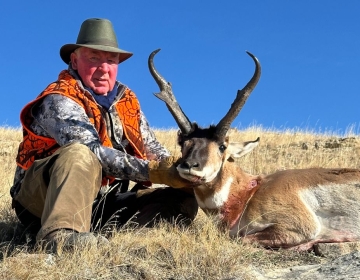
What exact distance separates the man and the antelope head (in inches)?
11.7

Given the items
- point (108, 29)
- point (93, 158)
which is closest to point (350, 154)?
point (108, 29)

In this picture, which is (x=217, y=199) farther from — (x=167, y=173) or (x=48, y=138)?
(x=48, y=138)

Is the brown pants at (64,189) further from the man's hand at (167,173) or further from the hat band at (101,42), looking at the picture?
the hat band at (101,42)

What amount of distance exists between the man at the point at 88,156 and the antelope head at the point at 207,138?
0.98 feet

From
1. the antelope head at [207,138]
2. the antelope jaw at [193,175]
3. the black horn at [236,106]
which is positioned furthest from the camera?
the black horn at [236,106]

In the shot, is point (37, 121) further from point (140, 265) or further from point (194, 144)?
point (140, 265)

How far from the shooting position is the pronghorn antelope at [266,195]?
5.89m

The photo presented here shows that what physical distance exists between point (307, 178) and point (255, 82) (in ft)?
3.93

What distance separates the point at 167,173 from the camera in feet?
18.0

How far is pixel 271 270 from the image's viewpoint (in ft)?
16.1

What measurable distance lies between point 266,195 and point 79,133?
6.78 feet

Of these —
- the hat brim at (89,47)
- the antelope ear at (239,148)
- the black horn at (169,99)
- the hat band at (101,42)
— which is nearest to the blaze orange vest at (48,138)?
the hat brim at (89,47)

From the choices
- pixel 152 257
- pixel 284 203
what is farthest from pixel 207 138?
pixel 152 257

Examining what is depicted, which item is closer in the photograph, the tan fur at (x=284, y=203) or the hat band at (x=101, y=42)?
the tan fur at (x=284, y=203)
